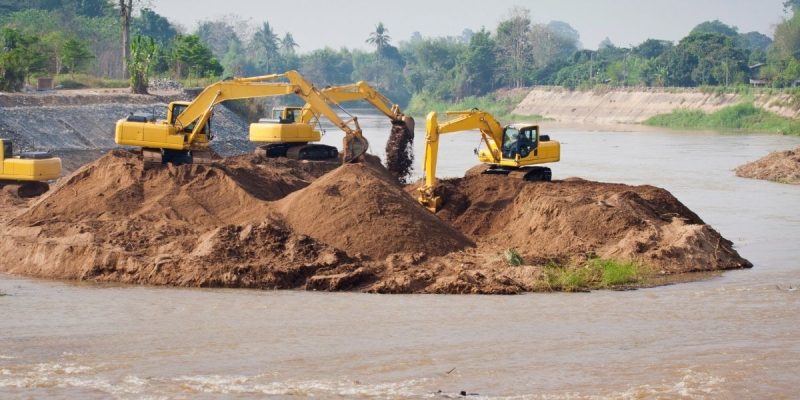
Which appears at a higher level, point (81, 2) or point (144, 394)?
point (81, 2)

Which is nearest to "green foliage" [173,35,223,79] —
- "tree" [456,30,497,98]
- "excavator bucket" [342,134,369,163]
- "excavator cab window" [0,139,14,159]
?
"excavator cab window" [0,139,14,159]

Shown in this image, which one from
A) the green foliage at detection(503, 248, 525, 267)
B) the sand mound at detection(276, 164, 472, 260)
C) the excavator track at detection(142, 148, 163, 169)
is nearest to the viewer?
the green foliage at detection(503, 248, 525, 267)

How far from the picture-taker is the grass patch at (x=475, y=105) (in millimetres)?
109037

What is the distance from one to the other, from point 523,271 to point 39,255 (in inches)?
343

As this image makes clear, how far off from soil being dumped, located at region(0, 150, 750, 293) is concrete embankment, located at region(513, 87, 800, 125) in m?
56.6

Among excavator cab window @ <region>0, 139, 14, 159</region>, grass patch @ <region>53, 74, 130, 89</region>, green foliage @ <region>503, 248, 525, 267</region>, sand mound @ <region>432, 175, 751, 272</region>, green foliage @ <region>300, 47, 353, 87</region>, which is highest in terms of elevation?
green foliage @ <region>300, 47, 353, 87</region>

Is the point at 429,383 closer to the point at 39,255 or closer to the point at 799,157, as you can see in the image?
the point at 39,255

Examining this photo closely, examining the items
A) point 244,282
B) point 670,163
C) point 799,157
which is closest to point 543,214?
point 244,282

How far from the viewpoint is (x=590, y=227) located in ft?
78.3

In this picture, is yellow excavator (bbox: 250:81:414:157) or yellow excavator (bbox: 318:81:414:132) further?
yellow excavator (bbox: 250:81:414:157)

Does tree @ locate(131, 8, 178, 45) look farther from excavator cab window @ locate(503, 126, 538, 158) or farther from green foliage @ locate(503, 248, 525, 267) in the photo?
green foliage @ locate(503, 248, 525, 267)

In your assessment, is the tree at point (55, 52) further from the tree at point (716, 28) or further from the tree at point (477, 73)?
the tree at point (716, 28)

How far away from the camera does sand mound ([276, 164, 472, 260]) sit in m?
21.6

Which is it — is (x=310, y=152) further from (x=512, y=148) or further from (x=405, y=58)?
(x=405, y=58)
